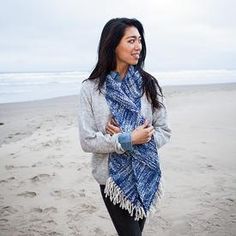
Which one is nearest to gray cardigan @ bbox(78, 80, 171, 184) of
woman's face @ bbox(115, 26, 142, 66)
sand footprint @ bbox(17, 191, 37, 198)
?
woman's face @ bbox(115, 26, 142, 66)

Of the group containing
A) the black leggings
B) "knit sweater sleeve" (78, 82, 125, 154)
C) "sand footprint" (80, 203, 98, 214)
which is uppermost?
"knit sweater sleeve" (78, 82, 125, 154)

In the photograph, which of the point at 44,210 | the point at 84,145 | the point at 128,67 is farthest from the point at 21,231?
the point at 128,67

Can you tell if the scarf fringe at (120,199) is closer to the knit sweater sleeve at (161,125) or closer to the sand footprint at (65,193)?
the knit sweater sleeve at (161,125)

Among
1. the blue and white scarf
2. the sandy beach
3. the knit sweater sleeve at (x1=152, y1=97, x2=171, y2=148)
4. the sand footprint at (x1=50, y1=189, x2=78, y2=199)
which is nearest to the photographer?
the blue and white scarf

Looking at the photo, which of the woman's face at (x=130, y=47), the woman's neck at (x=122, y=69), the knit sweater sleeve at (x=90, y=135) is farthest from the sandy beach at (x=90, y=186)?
the woman's face at (x=130, y=47)

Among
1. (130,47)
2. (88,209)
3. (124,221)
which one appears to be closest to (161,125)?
(130,47)

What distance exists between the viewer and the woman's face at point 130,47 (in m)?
2.16

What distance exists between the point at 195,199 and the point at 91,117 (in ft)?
7.78

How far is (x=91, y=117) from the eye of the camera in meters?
2.12

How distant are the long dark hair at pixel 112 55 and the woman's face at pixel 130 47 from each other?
27mm

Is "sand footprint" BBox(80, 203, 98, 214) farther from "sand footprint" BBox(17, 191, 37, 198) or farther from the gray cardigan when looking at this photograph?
the gray cardigan

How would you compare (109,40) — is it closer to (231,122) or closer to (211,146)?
(211,146)

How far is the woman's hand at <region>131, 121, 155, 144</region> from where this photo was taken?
1.99 meters

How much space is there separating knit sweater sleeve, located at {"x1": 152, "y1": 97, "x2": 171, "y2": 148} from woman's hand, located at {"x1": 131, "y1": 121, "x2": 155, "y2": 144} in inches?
7.1
